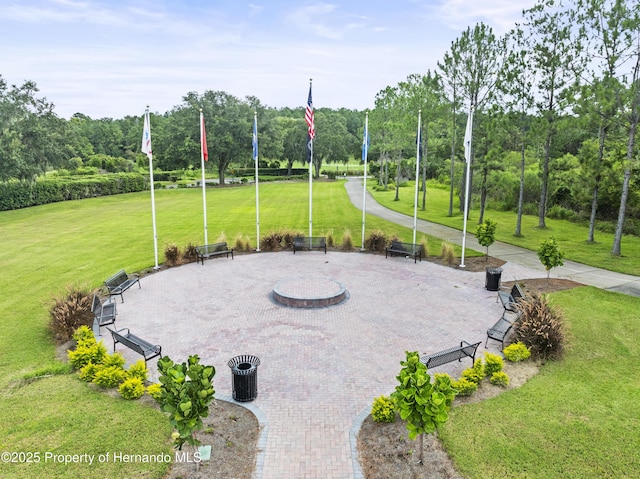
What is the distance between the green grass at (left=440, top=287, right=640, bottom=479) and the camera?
20.8ft

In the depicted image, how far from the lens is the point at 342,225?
92.7 ft

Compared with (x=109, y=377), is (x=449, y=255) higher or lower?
higher

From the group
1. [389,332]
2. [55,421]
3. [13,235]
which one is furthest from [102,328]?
[13,235]

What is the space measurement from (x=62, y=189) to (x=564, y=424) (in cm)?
4701

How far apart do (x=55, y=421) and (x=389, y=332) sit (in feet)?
26.0

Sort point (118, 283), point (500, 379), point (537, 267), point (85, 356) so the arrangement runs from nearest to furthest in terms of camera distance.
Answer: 1. point (500, 379)
2. point (85, 356)
3. point (118, 283)
4. point (537, 267)

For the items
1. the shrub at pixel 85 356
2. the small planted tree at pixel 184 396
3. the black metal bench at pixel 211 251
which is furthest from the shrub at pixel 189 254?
the small planted tree at pixel 184 396

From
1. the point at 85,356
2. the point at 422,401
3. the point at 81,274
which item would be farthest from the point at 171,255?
the point at 422,401

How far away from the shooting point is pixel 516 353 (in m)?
9.77

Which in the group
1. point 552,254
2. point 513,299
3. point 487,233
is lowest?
point 513,299

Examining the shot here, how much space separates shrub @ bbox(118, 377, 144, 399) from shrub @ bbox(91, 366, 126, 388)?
42 cm

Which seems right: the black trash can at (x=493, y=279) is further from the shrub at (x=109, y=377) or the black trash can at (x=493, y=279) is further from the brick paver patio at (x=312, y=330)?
the shrub at (x=109, y=377)

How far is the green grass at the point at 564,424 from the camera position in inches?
250

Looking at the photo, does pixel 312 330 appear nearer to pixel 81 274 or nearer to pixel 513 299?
pixel 513 299
